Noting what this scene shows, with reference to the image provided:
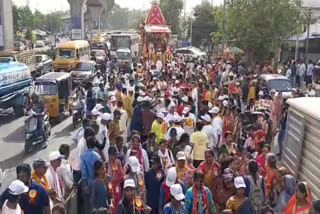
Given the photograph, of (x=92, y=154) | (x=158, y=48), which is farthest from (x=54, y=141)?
(x=158, y=48)

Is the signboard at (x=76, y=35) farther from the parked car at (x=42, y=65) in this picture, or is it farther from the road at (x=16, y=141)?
the road at (x=16, y=141)

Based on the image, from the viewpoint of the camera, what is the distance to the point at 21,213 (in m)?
6.31

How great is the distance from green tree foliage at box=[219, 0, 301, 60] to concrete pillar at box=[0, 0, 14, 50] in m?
20.0

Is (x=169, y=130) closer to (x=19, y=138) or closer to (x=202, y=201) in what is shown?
(x=202, y=201)

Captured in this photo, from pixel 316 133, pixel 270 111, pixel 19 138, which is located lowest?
pixel 19 138

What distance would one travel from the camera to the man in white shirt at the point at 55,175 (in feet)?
24.3

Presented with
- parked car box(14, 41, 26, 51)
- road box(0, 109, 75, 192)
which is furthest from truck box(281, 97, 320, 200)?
parked car box(14, 41, 26, 51)

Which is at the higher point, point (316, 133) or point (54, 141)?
point (316, 133)

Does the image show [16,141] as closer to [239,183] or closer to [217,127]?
[217,127]

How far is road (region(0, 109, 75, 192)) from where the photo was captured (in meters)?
13.7

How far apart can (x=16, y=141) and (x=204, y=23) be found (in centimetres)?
4557

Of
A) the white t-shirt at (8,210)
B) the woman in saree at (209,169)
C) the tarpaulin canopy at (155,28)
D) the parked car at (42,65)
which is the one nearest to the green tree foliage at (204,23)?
the parked car at (42,65)

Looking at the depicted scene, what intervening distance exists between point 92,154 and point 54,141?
27.6 feet

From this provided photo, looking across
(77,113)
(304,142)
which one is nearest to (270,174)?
(304,142)
